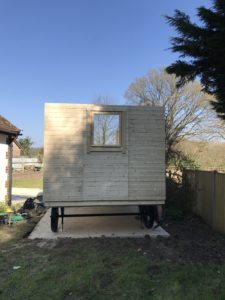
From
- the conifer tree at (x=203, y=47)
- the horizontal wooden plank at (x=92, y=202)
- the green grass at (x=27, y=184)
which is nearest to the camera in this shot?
the conifer tree at (x=203, y=47)

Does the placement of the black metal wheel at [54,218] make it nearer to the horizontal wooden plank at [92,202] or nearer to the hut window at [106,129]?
the horizontal wooden plank at [92,202]

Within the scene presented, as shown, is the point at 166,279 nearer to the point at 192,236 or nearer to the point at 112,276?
the point at 112,276

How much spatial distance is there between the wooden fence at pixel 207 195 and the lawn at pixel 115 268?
2.03 feet

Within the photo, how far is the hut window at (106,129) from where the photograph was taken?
6.29m

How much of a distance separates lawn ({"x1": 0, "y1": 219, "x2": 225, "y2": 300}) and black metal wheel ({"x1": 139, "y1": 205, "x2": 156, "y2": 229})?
0.80m

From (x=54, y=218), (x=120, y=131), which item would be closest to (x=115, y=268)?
(x=54, y=218)

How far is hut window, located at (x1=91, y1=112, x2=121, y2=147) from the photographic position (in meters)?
6.29

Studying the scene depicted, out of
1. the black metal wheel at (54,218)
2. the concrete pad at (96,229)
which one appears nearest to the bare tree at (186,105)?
the concrete pad at (96,229)

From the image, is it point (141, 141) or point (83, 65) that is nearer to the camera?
point (141, 141)

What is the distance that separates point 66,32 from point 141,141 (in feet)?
31.5

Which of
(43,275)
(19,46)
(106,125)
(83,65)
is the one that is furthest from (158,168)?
(83,65)

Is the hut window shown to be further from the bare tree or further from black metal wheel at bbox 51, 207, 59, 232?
the bare tree

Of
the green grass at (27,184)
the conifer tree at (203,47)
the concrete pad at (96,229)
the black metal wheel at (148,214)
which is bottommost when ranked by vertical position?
the concrete pad at (96,229)

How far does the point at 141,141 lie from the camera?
6.37m
